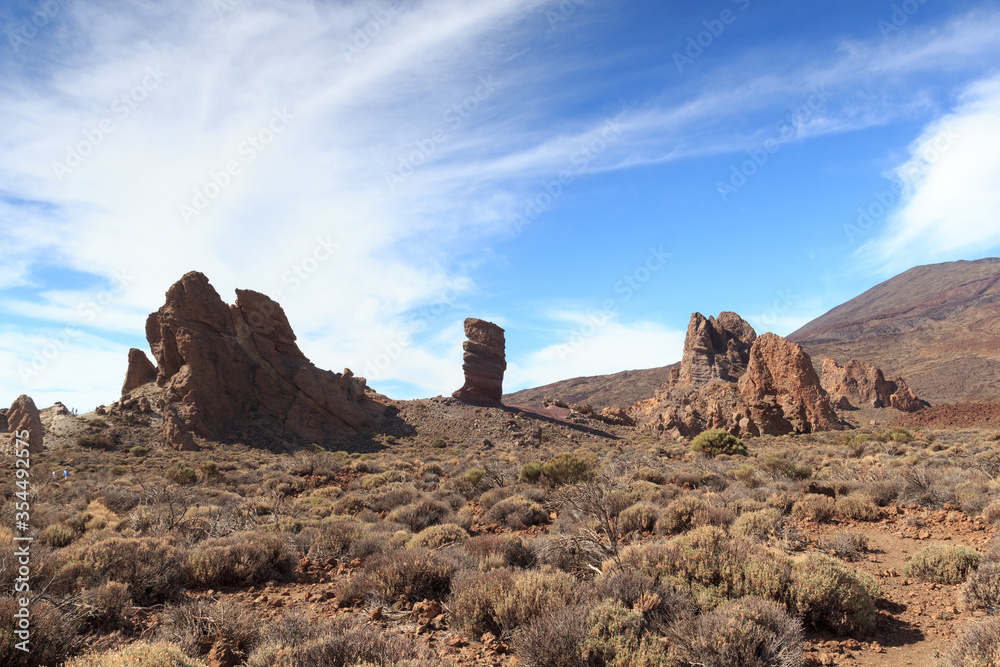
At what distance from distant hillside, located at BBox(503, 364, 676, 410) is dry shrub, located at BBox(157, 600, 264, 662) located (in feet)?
245

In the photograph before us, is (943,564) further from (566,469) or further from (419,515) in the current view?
(566,469)

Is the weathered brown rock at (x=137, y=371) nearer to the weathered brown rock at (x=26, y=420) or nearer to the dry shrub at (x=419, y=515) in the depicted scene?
the weathered brown rock at (x=26, y=420)

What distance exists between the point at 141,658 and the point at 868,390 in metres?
67.8

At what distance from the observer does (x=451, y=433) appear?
44344 mm

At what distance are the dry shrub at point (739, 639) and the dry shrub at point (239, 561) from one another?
6.04 metres

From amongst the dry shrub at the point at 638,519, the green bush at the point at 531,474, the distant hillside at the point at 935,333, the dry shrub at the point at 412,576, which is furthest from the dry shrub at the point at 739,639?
the distant hillside at the point at 935,333

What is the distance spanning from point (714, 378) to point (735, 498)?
45.1 metres

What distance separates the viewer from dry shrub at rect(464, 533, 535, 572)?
6.93 metres

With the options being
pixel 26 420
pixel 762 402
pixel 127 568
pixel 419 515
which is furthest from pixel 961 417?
pixel 26 420

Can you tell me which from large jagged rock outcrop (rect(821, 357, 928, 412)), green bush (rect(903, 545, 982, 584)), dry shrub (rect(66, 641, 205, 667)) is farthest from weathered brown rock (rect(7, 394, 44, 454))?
large jagged rock outcrop (rect(821, 357, 928, 412))

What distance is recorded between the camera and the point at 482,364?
52.9m

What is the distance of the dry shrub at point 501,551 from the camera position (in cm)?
693

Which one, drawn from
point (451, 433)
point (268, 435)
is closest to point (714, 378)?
point (451, 433)

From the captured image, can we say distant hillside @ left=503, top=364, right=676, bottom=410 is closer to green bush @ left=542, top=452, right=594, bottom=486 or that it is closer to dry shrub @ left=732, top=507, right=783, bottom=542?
green bush @ left=542, top=452, right=594, bottom=486
